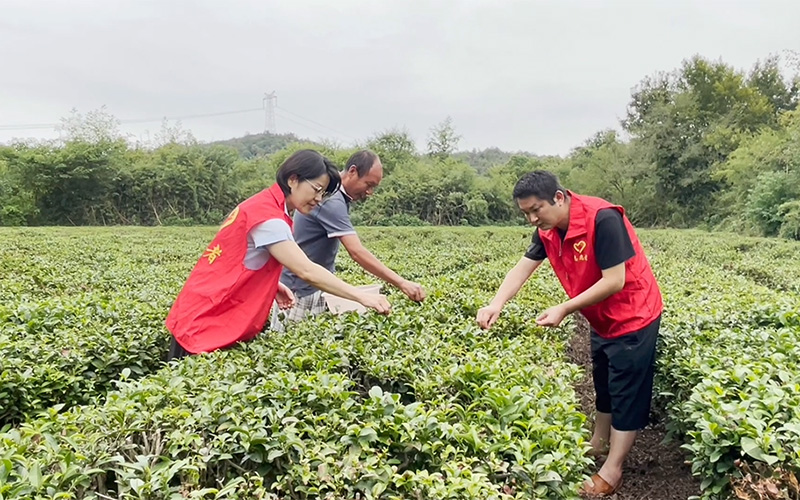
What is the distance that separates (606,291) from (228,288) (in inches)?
69.2

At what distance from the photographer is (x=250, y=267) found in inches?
103

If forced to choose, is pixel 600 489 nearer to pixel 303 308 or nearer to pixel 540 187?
pixel 540 187

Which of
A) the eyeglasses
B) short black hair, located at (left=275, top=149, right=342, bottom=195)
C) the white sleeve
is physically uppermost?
short black hair, located at (left=275, top=149, right=342, bottom=195)

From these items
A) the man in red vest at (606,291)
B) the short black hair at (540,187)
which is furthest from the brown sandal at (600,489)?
the short black hair at (540,187)

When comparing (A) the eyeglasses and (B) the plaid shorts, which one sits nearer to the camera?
(A) the eyeglasses

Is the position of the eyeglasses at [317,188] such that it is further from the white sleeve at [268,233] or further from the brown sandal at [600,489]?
the brown sandal at [600,489]

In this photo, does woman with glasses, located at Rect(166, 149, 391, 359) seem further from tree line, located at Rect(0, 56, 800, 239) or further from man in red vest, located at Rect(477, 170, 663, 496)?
tree line, located at Rect(0, 56, 800, 239)

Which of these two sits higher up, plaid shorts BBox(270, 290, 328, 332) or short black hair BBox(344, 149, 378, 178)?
short black hair BBox(344, 149, 378, 178)

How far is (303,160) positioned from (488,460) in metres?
1.61

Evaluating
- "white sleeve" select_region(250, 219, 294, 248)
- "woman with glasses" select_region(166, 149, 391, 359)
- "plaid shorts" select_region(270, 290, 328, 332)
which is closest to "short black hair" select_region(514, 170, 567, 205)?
"woman with glasses" select_region(166, 149, 391, 359)

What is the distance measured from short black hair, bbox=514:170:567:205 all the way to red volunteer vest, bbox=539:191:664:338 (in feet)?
0.51

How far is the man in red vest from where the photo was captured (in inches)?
106

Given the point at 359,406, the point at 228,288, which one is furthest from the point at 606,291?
the point at 228,288

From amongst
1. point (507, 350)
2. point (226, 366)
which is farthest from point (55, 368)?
point (507, 350)
